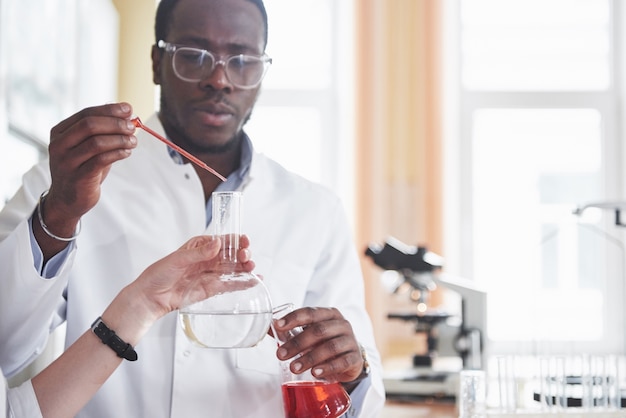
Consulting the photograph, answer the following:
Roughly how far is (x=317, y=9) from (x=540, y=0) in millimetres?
1206

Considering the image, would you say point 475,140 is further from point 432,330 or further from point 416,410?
point 416,410

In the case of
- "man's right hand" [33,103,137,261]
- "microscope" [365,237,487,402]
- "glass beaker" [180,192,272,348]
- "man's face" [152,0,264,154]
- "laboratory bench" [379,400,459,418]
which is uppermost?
"man's face" [152,0,264,154]

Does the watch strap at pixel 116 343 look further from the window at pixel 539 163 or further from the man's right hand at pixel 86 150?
the window at pixel 539 163

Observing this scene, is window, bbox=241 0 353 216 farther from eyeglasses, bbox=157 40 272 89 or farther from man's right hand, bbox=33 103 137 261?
man's right hand, bbox=33 103 137 261

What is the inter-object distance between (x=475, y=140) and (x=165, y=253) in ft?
9.96

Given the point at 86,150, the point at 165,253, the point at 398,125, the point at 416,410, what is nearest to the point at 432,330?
the point at 416,410

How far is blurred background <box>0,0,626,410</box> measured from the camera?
13.0 feet

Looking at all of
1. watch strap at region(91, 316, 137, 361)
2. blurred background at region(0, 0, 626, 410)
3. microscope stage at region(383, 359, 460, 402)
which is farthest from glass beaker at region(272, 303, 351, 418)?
blurred background at region(0, 0, 626, 410)

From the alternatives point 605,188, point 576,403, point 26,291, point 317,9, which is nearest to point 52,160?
point 26,291

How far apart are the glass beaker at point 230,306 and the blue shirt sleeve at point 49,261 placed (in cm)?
23

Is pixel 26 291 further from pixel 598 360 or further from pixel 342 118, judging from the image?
pixel 342 118

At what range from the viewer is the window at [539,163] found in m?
4.07

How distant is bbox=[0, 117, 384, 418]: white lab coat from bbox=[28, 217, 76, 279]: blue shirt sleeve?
4 centimetres

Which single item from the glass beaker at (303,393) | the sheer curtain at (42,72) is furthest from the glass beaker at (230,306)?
the sheer curtain at (42,72)
